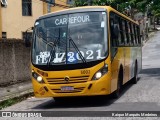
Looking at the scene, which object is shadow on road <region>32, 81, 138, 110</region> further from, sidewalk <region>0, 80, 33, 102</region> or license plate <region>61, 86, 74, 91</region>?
sidewalk <region>0, 80, 33, 102</region>

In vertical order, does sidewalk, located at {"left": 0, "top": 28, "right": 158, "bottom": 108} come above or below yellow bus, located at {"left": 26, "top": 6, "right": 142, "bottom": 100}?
below

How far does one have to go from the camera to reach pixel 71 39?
1162 centimetres

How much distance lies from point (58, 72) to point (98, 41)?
1.42 m

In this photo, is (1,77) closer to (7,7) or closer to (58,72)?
(58,72)

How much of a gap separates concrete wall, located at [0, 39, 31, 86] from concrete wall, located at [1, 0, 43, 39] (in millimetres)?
14406

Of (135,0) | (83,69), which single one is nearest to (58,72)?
(83,69)

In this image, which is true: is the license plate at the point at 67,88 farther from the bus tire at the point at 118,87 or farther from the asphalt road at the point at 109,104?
the bus tire at the point at 118,87

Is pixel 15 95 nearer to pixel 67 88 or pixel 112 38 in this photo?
pixel 67 88

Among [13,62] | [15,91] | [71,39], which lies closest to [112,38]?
[71,39]

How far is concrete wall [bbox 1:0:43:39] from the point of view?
33.6m

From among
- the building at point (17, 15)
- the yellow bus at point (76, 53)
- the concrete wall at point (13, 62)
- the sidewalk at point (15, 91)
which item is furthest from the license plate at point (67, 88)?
the building at point (17, 15)

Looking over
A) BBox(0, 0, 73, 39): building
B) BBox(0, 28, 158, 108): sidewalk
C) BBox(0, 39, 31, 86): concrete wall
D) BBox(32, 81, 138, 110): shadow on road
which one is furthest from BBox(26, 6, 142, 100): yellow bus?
BBox(0, 0, 73, 39): building

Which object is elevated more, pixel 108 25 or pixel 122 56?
pixel 108 25

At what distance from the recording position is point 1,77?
55.0ft
